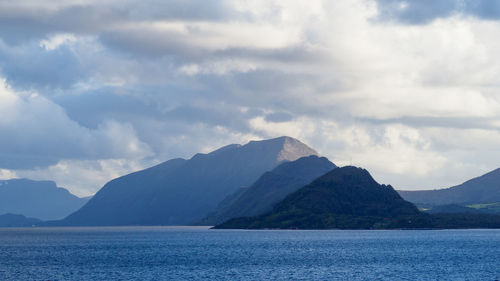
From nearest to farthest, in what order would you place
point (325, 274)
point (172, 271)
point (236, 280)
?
1. point (236, 280)
2. point (325, 274)
3. point (172, 271)

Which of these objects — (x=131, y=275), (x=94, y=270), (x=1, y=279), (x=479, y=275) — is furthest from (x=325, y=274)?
(x=1, y=279)

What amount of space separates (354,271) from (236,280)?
1481 inches

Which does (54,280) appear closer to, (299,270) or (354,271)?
(299,270)

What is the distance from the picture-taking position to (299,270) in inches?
7466

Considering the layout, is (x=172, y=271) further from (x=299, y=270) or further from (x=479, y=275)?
(x=479, y=275)

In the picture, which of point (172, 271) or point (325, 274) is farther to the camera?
point (172, 271)

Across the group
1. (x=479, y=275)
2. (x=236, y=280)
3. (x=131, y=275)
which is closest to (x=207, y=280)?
(x=236, y=280)

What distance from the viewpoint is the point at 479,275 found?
580ft

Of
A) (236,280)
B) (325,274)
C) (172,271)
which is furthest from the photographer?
(172,271)

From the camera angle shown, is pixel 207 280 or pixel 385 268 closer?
pixel 207 280

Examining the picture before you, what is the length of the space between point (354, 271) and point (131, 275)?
6051cm

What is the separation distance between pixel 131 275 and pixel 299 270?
46076 mm

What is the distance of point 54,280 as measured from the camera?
168 m

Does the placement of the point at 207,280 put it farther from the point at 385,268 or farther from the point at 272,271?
the point at 385,268
